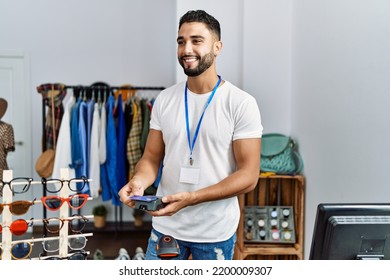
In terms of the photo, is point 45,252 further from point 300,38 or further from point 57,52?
point 57,52

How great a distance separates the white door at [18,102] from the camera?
4066 mm

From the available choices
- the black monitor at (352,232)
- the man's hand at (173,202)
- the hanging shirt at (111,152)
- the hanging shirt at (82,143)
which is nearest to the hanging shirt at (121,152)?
the hanging shirt at (111,152)

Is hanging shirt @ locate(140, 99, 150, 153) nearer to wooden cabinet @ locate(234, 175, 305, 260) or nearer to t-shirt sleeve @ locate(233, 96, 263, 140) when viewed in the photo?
wooden cabinet @ locate(234, 175, 305, 260)

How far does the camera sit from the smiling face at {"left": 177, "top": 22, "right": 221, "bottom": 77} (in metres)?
1.37

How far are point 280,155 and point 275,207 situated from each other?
1.14 feet

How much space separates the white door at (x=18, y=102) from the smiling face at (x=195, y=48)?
318 centimetres

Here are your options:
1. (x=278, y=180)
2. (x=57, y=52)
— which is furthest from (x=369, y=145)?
(x=57, y=52)

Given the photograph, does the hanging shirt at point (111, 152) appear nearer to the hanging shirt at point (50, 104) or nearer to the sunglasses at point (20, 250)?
the hanging shirt at point (50, 104)

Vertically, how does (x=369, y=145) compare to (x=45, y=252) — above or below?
above

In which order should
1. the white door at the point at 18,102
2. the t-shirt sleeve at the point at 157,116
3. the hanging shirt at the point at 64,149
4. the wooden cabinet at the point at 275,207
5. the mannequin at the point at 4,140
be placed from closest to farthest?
the t-shirt sleeve at the point at 157,116 < the wooden cabinet at the point at 275,207 < the mannequin at the point at 4,140 < the hanging shirt at the point at 64,149 < the white door at the point at 18,102

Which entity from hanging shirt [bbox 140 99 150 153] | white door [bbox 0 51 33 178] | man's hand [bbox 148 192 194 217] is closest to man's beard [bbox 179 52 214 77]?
man's hand [bbox 148 192 194 217]

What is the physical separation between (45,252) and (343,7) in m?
1.83

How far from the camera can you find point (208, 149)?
1.43 meters

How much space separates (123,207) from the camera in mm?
4219
